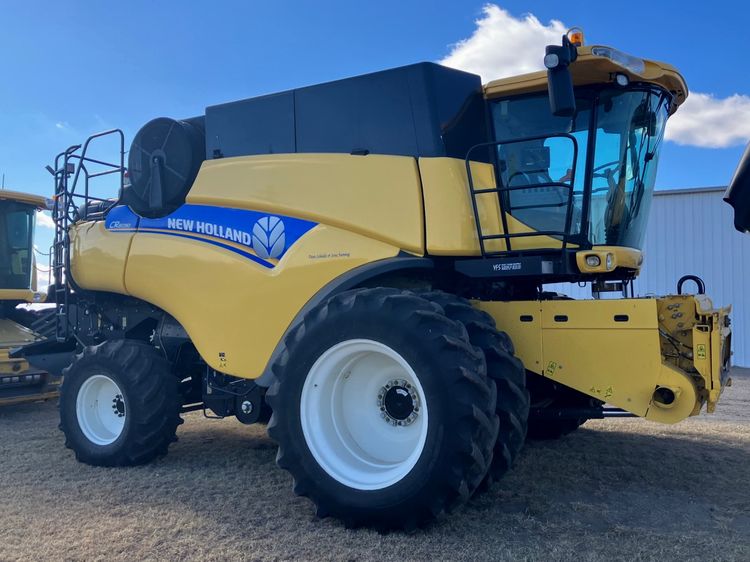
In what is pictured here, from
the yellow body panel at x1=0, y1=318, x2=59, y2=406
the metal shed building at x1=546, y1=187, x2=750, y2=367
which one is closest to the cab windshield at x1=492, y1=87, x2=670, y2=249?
the yellow body panel at x1=0, y1=318, x2=59, y2=406

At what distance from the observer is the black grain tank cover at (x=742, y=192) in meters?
2.12

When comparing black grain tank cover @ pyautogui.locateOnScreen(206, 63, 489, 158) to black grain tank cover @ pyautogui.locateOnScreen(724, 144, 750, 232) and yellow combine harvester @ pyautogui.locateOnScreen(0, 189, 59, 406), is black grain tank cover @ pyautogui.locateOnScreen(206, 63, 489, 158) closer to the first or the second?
black grain tank cover @ pyautogui.locateOnScreen(724, 144, 750, 232)

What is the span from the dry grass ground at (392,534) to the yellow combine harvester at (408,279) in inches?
11.1

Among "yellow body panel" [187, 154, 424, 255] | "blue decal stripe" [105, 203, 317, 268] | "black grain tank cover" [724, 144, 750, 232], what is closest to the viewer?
"black grain tank cover" [724, 144, 750, 232]

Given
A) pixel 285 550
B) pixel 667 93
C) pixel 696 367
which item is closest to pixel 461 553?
pixel 285 550

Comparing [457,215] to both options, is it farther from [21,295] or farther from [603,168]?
[21,295]

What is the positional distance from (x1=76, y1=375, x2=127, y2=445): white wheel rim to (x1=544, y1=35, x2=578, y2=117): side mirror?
4.31 metres

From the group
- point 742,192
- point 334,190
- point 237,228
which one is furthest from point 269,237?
point 742,192

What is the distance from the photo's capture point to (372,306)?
3.97 m

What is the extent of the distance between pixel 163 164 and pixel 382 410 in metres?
3.14

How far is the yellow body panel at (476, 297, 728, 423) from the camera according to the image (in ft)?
13.0

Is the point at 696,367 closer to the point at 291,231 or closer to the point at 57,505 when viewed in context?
the point at 291,231

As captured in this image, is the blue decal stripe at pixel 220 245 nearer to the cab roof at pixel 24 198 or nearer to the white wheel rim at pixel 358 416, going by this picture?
the white wheel rim at pixel 358 416

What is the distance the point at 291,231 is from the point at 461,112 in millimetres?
1485
